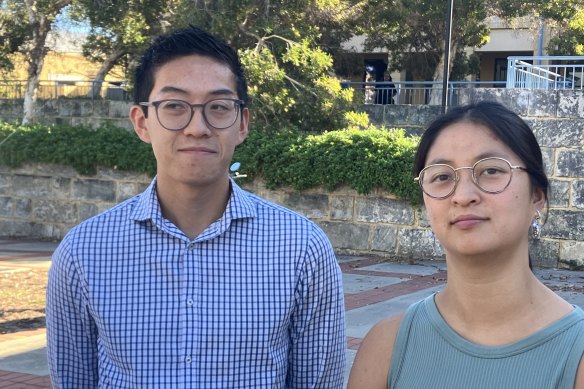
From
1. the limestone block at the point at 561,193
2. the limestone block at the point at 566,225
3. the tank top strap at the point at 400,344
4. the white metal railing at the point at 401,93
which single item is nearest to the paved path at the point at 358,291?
the limestone block at the point at 566,225

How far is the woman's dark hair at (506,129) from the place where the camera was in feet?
6.74

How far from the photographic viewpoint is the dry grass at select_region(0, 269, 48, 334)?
8.22m

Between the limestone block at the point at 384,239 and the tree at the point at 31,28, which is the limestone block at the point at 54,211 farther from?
the limestone block at the point at 384,239

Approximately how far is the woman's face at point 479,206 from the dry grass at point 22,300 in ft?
21.8

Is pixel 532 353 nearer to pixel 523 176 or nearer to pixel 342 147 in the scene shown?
pixel 523 176

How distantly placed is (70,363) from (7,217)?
15.4 metres

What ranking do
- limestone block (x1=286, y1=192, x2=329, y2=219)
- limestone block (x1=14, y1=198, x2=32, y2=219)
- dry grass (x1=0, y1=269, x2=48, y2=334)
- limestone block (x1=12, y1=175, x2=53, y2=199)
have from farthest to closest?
1. limestone block (x1=14, y1=198, x2=32, y2=219)
2. limestone block (x1=12, y1=175, x2=53, y2=199)
3. limestone block (x1=286, y1=192, x2=329, y2=219)
4. dry grass (x1=0, y1=269, x2=48, y2=334)

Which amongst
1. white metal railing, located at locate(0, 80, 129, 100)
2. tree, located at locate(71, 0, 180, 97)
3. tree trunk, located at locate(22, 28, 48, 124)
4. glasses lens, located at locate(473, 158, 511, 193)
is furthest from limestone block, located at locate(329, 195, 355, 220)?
glasses lens, located at locate(473, 158, 511, 193)

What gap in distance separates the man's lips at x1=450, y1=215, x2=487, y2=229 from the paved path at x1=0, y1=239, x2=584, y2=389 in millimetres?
4576

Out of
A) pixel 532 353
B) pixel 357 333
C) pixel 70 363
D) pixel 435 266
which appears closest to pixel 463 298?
pixel 532 353

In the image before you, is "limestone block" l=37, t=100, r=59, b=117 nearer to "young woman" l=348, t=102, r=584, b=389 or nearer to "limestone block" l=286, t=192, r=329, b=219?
"limestone block" l=286, t=192, r=329, b=219

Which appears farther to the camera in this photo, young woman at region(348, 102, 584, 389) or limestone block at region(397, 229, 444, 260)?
limestone block at region(397, 229, 444, 260)

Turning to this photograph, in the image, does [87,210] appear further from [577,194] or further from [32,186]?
[577,194]

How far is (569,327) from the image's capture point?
1.95 m
